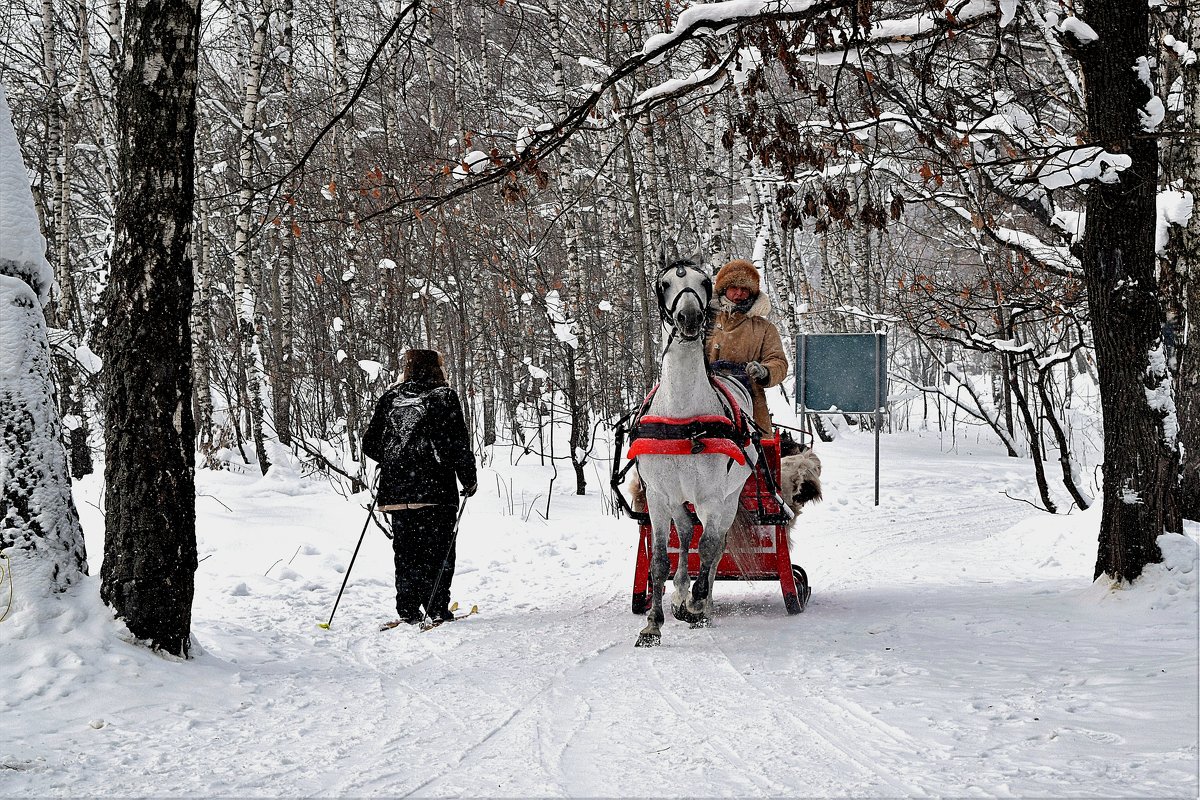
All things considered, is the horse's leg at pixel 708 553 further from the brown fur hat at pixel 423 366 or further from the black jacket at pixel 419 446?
the brown fur hat at pixel 423 366

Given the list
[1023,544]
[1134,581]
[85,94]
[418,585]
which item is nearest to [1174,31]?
[1023,544]

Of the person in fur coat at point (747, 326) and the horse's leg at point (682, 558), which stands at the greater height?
the person in fur coat at point (747, 326)

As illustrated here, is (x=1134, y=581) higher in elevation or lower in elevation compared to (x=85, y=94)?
lower

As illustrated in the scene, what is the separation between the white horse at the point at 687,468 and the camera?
595 cm

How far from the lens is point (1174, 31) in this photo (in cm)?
938

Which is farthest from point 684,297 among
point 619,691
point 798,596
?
point 798,596

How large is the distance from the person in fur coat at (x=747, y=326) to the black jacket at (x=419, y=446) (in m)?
2.03

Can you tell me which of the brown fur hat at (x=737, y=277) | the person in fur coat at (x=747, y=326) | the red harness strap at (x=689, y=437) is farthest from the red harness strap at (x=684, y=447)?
the brown fur hat at (x=737, y=277)

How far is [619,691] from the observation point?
16.3 feet

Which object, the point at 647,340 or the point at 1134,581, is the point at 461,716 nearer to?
the point at 1134,581

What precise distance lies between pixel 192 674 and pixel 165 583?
490 mm

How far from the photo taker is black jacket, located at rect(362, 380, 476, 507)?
7.08 m

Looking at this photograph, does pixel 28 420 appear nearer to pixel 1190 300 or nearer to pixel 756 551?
pixel 756 551

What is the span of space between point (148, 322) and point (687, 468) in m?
3.13
